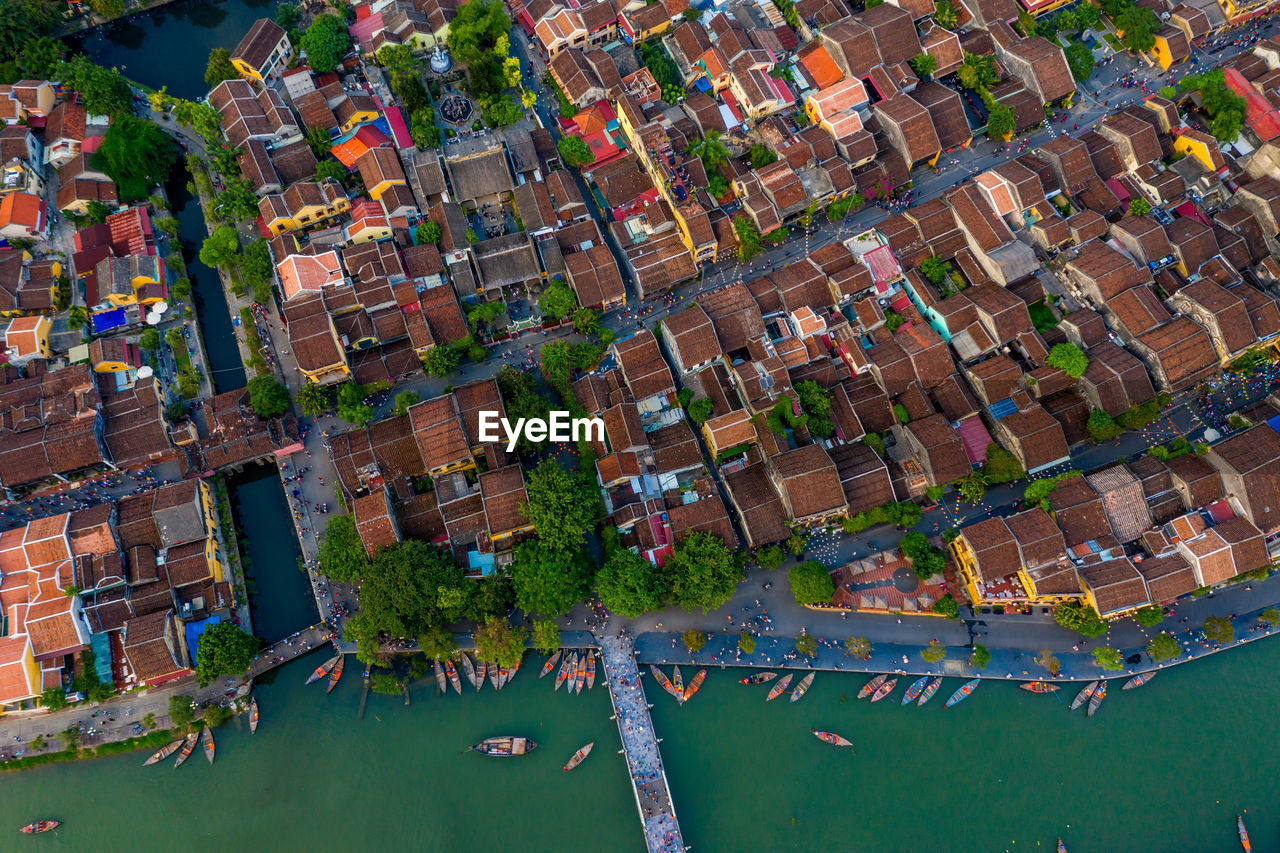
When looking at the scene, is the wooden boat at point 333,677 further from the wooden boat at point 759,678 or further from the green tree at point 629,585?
the wooden boat at point 759,678

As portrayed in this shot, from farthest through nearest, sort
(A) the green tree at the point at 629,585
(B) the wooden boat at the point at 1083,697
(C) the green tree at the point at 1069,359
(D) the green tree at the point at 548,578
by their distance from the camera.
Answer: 1. (C) the green tree at the point at 1069,359
2. (B) the wooden boat at the point at 1083,697
3. (A) the green tree at the point at 629,585
4. (D) the green tree at the point at 548,578

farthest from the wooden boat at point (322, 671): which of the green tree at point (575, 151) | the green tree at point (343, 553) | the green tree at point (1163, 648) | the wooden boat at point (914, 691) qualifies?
the green tree at point (1163, 648)

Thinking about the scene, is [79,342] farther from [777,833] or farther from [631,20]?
[777,833]

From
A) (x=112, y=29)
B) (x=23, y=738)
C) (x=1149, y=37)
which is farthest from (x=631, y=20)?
(x=23, y=738)

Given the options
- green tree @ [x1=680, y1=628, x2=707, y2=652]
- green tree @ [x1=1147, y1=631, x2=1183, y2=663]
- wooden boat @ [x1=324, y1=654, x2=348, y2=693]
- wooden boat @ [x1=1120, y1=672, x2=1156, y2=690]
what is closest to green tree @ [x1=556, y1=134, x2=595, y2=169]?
green tree @ [x1=680, y1=628, x2=707, y2=652]

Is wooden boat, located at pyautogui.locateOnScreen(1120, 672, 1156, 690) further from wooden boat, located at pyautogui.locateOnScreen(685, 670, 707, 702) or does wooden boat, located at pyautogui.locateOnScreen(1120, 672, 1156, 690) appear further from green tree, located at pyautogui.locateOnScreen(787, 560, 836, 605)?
wooden boat, located at pyautogui.locateOnScreen(685, 670, 707, 702)

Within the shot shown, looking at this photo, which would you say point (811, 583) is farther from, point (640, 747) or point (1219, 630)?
point (1219, 630)

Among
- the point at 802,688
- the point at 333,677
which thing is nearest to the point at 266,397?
the point at 333,677
